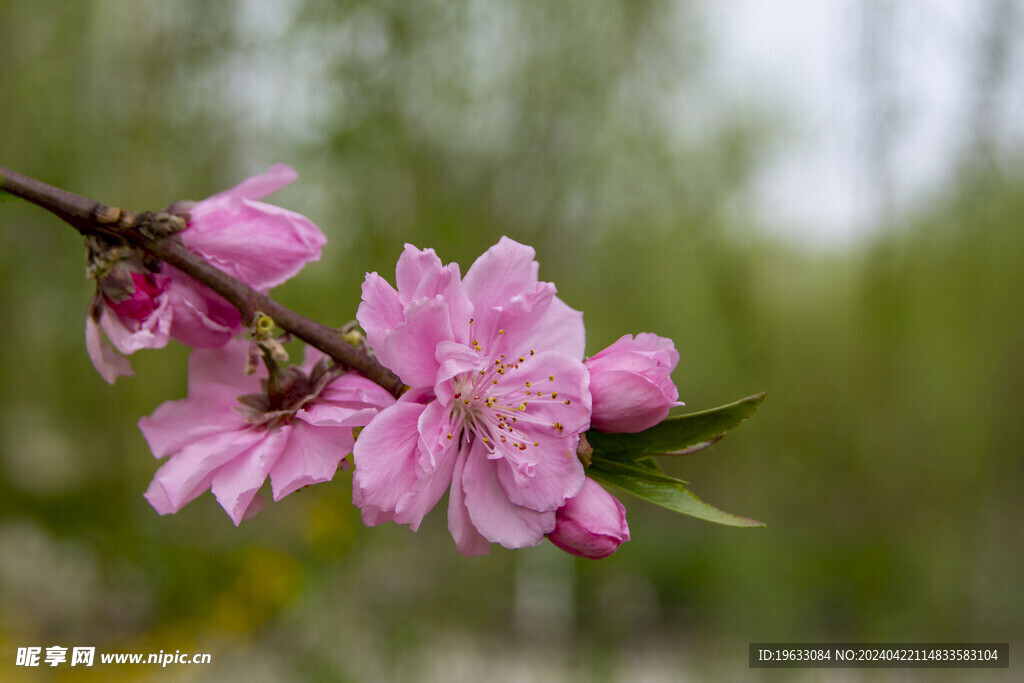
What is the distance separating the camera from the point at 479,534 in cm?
40

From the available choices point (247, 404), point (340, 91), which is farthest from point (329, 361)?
point (340, 91)

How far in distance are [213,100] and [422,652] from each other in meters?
1.86

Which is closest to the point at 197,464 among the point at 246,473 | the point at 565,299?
the point at 246,473

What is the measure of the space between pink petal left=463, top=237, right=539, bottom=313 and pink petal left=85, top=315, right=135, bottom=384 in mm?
214

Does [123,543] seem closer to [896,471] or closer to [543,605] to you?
[543,605]

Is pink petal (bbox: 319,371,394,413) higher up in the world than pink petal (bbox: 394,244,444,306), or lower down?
lower down

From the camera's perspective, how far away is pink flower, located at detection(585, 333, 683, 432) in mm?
361

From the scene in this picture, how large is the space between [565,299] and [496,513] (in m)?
2.38

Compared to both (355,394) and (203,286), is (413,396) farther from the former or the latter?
(203,286)

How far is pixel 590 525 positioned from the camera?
0.36 m

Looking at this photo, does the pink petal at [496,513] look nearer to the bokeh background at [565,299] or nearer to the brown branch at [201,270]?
the brown branch at [201,270]

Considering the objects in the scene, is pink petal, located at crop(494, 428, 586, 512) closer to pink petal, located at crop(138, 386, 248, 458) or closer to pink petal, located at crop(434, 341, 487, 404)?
pink petal, located at crop(434, 341, 487, 404)

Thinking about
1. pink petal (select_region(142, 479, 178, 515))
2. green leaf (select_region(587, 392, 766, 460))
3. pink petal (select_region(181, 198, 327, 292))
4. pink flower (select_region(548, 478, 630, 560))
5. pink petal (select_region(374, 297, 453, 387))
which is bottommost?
pink flower (select_region(548, 478, 630, 560))

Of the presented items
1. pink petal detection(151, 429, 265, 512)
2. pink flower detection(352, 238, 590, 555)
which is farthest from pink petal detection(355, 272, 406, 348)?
pink petal detection(151, 429, 265, 512)
